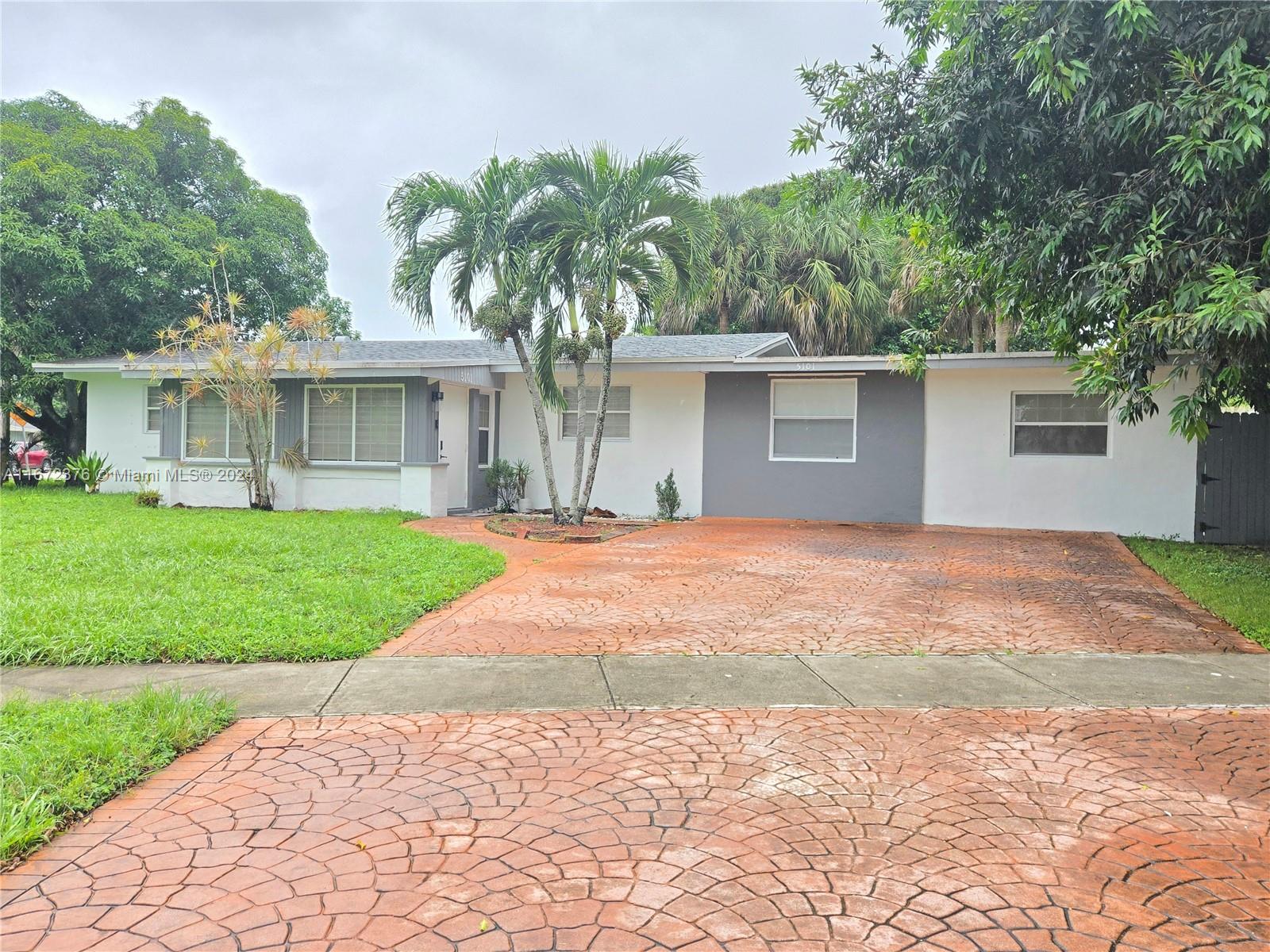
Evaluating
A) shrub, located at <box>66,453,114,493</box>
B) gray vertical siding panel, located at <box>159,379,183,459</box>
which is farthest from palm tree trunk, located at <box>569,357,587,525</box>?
shrub, located at <box>66,453,114,493</box>

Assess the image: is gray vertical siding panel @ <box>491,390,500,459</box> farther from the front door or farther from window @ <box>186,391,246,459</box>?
window @ <box>186,391,246,459</box>

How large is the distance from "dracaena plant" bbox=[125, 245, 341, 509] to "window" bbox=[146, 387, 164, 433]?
4.00ft

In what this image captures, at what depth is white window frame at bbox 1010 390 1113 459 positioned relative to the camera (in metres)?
13.4

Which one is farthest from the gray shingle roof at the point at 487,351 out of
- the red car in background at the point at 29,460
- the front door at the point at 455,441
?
the red car in background at the point at 29,460

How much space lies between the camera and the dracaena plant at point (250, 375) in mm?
14781

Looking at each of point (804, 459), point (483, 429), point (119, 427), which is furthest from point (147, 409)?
point (804, 459)

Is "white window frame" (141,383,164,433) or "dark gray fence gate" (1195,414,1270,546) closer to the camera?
"dark gray fence gate" (1195,414,1270,546)

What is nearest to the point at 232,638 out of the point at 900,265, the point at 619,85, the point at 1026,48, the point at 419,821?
the point at 419,821

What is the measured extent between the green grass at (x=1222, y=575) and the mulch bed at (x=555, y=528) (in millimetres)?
7417

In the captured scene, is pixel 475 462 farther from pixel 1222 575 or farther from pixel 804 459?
pixel 1222 575

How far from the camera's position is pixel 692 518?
613 inches

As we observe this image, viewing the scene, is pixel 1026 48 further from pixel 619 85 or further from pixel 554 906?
pixel 619 85

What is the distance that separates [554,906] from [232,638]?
4.07 meters

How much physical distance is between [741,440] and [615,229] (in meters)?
5.00
